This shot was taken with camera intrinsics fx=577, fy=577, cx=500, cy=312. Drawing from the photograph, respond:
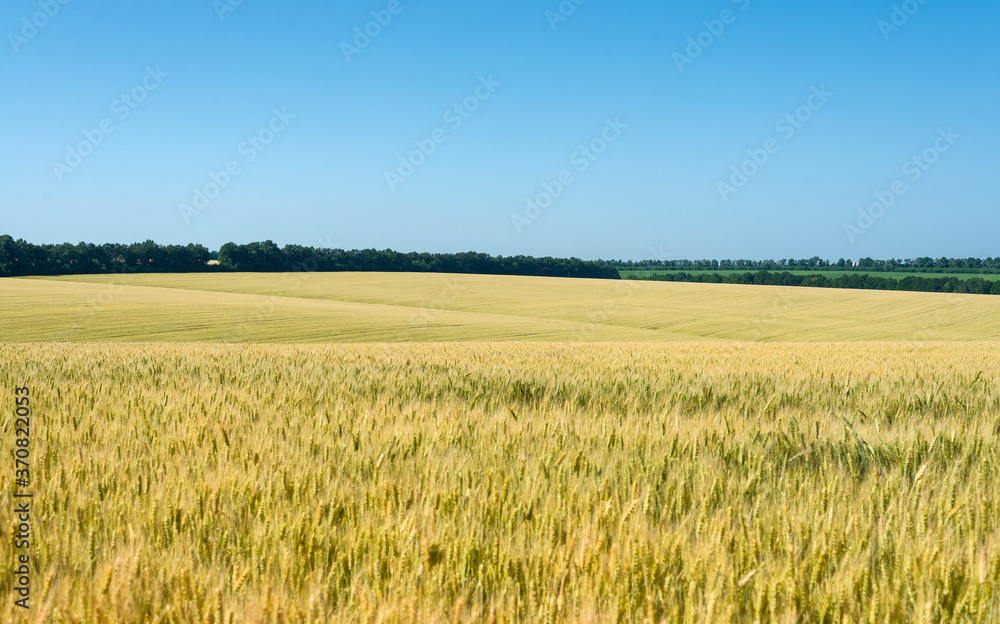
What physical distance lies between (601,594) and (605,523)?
36 cm

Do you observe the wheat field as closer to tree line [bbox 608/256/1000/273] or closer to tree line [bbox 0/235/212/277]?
tree line [bbox 0/235/212/277]

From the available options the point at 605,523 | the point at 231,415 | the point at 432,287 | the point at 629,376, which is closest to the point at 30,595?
the point at 605,523

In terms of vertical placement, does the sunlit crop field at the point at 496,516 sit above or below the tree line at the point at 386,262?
below

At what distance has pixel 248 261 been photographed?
76.6 m

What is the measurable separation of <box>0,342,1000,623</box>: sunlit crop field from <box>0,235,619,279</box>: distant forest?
3080 inches

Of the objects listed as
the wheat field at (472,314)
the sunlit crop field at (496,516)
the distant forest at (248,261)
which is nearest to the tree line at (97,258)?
the distant forest at (248,261)

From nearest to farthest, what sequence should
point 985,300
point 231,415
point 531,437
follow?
1. point 531,437
2. point 231,415
3. point 985,300

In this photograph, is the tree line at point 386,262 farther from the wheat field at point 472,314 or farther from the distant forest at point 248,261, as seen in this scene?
the wheat field at point 472,314

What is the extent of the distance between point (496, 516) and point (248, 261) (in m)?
82.3

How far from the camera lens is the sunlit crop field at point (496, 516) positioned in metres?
1.29

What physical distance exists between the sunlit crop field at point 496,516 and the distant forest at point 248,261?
257 ft

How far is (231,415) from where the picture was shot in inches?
119

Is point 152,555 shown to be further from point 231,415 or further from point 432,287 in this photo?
point 432,287

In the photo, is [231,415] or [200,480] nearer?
[200,480]
